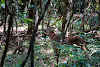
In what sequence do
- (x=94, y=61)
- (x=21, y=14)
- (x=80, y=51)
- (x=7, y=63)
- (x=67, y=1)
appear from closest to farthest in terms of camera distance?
(x=21, y=14) → (x=7, y=63) → (x=94, y=61) → (x=80, y=51) → (x=67, y=1)

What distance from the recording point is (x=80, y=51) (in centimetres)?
486

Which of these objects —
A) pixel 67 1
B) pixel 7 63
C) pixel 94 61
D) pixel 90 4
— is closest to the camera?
pixel 7 63

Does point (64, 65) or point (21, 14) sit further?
point (64, 65)

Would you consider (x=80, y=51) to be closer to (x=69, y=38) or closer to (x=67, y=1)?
(x=69, y=38)

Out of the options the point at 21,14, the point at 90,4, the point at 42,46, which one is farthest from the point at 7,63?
the point at 90,4

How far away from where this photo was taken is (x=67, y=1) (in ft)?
18.5

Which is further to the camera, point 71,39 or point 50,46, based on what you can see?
point 71,39

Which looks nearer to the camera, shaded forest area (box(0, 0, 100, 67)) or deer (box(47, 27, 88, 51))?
shaded forest area (box(0, 0, 100, 67))

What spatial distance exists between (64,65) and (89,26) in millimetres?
4650

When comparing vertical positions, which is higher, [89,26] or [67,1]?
[67,1]

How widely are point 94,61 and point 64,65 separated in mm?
703

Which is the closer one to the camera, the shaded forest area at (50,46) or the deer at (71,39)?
the shaded forest area at (50,46)

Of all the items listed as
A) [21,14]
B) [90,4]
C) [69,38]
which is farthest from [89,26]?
[21,14]

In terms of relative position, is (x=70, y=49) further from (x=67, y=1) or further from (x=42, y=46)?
(x=67, y=1)
